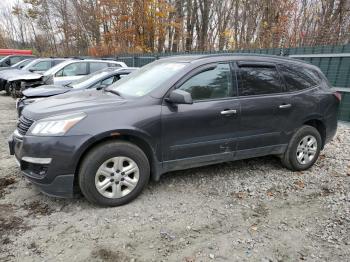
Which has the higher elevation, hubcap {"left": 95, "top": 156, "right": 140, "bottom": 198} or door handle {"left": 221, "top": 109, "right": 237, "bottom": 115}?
door handle {"left": 221, "top": 109, "right": 237, "bottom": 115}

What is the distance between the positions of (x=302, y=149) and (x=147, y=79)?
265cm

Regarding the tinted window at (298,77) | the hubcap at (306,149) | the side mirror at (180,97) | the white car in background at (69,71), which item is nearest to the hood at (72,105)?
the side mirror at (180,97)

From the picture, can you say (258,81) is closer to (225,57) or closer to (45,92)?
(225,57)

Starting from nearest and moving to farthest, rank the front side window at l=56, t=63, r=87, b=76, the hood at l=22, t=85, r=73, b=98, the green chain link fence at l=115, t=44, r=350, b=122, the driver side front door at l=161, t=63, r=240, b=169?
1. the driver side front door at l=161, t=63, r=240, b=169
2. the hood at l=22, t=85, r=73, b=98
3. the green chain link fence at l=115, t=44, r=350, b=122
4. the front side window at l=56, t=63, r=87, b=76

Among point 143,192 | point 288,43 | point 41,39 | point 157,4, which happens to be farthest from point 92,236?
point 41,39

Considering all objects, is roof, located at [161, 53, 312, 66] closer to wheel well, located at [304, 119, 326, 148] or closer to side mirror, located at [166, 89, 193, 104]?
side mirror, located at [166, 89, 193, 104]

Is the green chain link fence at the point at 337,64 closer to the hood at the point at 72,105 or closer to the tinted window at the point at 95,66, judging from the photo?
the hood at the point at 72,105


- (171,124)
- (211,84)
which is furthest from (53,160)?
(211,84)

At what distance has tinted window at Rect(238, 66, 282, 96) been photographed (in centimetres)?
399

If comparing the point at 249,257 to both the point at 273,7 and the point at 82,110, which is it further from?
the point at 273,7

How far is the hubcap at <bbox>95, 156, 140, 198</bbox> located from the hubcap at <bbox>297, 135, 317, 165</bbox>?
2661mm

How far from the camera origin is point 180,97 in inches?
131

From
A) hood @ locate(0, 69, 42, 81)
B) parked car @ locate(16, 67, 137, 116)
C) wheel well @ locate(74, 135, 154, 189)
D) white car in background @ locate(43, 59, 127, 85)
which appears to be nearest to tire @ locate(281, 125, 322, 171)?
wheel well @ locate(74, 135, 154, 189)

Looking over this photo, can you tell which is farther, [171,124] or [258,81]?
[258,81]
